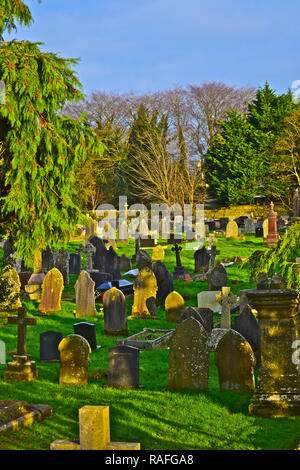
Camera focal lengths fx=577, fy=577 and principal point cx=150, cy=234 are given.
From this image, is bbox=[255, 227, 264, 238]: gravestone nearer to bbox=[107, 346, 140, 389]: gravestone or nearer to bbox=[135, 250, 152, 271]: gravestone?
bbox=[135, 250, 152, 271]: gravestone

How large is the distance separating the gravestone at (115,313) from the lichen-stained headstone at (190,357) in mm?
4415

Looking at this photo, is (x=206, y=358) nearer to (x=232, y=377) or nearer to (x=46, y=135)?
(x=232, y=377)

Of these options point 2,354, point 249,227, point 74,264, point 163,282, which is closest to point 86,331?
point 2,354

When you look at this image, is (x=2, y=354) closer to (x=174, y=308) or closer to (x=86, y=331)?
(x=86, y=331)

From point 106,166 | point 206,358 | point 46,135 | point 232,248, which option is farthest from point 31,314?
point 106,166

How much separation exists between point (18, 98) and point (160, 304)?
1085 centimetres

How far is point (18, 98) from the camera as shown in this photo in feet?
27.9

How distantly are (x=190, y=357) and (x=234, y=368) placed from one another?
2.58ft

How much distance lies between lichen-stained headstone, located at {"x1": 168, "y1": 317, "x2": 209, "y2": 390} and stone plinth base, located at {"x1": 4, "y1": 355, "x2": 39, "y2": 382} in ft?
8.57

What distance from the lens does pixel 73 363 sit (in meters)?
10.5

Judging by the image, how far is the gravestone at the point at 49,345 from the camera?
39.4 feet

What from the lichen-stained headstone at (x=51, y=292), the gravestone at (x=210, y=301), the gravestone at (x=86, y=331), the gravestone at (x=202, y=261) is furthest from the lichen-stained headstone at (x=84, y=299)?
the gravestone at (x=202, y=261)

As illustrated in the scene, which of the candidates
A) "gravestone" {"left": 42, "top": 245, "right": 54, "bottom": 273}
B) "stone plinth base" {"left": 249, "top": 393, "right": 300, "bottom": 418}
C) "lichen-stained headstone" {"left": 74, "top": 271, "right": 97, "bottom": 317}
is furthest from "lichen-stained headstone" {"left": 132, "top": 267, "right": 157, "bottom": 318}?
"stone plinth base" {"left": 249, "top": 393, "right": 300, "bottom": 418}

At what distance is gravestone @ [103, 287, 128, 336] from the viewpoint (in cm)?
1446
